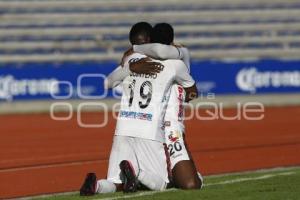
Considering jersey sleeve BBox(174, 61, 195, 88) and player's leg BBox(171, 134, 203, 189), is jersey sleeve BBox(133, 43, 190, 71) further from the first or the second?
player's leg BBox(171, 134, 203, 189)

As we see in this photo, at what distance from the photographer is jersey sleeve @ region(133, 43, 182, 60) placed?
724 cm

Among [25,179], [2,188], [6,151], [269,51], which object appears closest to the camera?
[2,188]

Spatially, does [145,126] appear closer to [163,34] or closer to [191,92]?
[191,92]

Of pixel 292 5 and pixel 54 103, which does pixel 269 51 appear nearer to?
pixel 292 5

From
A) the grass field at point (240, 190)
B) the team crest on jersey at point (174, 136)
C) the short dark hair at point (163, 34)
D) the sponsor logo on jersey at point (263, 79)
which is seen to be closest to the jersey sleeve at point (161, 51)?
the short dark hair at point (163, 34)

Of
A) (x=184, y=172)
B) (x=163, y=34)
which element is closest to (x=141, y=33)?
(x=163, y=34)

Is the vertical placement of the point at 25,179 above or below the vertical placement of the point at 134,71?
below

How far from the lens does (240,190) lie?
6.91m

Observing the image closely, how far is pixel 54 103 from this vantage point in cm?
2112

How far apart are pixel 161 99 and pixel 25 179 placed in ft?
7.75

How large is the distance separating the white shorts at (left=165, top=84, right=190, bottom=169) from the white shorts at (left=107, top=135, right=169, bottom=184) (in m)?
0.10

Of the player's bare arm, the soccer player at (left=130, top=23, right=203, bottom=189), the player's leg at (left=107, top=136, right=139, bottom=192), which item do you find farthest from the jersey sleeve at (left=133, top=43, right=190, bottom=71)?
the player's leg at (left=107, top=136, right=139, bottom=192)

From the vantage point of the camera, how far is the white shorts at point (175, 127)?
7.31 meters

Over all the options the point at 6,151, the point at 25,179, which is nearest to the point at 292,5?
the point at 6,151
